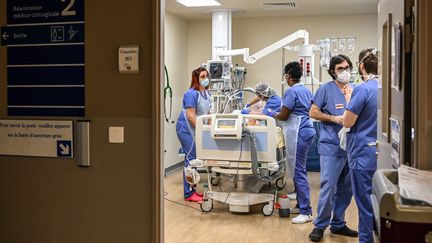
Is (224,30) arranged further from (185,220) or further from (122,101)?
(122,101)

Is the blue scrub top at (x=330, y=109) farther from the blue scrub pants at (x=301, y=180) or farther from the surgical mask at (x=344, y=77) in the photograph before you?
the blue scrub pants at (x=301, y=180)

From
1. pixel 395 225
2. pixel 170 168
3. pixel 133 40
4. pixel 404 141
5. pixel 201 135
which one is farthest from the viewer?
pixel 170 168

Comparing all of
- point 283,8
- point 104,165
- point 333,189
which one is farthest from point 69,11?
point 283,8

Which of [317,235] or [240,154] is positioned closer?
[317,235]

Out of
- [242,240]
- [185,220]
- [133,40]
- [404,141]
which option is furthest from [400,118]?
[185,220]

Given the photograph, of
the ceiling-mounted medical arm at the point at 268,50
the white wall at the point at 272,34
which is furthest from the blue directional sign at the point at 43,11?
the white wall at the point at 272,34

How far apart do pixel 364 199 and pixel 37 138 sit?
79.5 inches

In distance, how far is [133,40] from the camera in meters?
2.46

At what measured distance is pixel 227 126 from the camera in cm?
442

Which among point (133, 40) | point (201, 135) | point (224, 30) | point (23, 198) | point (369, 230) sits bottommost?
point (369, 230)

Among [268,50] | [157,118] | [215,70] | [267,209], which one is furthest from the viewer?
[268,50]

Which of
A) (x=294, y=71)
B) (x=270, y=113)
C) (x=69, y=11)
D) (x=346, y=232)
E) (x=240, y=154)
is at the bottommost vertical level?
(x=346, y=232)

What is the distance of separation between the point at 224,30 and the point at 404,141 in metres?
5.55

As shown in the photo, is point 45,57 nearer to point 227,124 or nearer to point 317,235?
point 227,124
